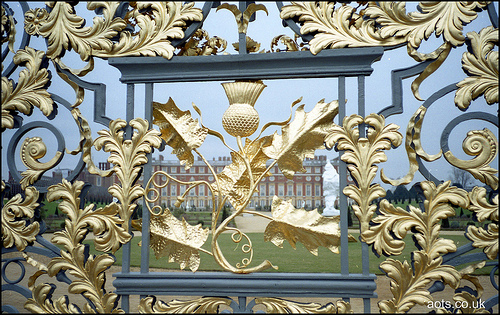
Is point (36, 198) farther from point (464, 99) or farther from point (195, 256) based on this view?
point (464, 99)

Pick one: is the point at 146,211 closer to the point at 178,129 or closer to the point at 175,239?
the point at 175,239

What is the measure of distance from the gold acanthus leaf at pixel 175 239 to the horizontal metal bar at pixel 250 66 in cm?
81

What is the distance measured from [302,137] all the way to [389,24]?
773mm

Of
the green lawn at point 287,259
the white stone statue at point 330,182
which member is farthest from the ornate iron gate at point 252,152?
the green lawn at point 287,259

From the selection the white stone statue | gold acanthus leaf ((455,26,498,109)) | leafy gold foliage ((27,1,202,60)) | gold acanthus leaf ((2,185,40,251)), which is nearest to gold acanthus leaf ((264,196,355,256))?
gold acanthus leaf ((455,26,498,109))

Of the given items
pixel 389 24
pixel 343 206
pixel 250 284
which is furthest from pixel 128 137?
pixel 389 24

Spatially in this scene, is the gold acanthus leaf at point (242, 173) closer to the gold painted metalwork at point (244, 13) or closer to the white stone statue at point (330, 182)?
the gold painted metalwork at point (244, 13)

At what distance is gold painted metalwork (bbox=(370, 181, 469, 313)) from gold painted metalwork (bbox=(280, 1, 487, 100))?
0.57 m

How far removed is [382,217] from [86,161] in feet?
5.58

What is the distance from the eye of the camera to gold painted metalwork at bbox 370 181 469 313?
6.21 feet

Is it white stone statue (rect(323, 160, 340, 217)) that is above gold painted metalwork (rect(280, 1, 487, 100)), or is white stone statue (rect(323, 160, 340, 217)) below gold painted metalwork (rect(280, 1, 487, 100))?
below

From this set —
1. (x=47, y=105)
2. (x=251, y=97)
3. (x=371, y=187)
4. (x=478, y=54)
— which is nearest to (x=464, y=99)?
(x=478, y=54)

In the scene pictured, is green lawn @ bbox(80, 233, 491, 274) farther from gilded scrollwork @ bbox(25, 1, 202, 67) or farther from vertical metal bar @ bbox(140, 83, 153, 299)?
gilded scrollwork @ bbox(25, 1, 202, 67)

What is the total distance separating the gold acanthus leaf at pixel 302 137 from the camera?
79.2 inches
